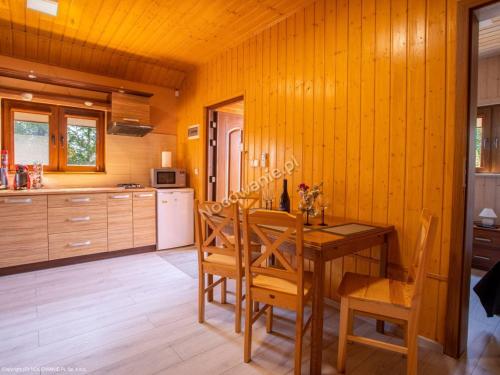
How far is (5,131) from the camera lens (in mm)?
3615

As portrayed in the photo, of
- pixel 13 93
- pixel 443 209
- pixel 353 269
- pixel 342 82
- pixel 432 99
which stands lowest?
pixel 353 269

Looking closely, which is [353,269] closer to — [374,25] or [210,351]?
[210,351]

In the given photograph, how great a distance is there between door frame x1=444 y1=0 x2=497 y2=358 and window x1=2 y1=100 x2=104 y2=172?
172 inches

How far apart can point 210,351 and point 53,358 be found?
981 millimetres

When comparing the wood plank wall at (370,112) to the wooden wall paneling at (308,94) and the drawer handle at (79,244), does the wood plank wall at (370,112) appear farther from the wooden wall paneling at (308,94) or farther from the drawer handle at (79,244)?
the drawer handle at (79,244)

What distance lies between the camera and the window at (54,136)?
3693 millimetres

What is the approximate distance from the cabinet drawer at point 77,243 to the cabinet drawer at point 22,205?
14.2 inches

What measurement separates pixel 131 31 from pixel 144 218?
7.89 ft

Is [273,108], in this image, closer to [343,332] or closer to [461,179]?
[461,179]

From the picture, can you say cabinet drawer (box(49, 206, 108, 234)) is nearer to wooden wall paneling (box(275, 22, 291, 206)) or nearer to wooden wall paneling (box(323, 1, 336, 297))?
wooden wall paneling (box(275, 22, 291, 206))

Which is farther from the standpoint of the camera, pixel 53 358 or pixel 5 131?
pixel 5 131

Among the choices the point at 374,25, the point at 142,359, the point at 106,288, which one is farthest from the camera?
the point at 106,288

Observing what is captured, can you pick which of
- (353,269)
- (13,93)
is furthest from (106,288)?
(13,93)

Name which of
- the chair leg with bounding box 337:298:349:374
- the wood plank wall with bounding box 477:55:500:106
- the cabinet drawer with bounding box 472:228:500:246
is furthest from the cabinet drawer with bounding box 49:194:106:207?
the wood plank wall with bounding box 477:55:500:106
